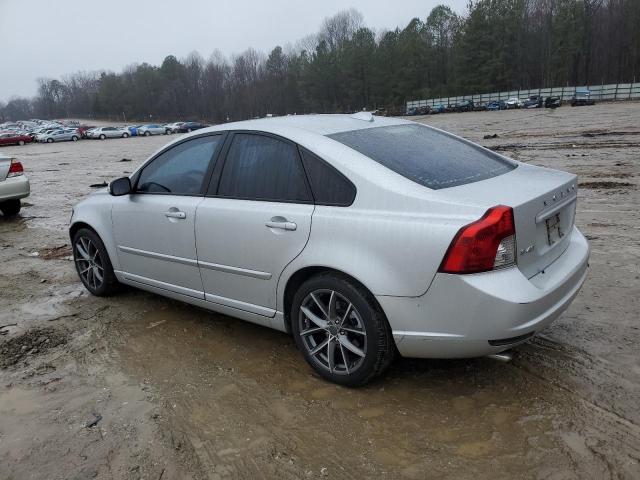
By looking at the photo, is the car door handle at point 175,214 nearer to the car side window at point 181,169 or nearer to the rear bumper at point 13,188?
the car side window at point 181,169

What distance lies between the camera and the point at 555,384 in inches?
126

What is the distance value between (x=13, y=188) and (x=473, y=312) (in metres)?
9.72

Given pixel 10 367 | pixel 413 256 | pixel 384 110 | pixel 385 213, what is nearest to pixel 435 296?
pixel 413 256

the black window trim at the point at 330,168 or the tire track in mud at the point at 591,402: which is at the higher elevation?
the black window trim at the point at 330,168

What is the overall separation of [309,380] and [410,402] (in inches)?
26.8

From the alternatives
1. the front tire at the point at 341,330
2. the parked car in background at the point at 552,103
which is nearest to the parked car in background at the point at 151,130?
the parked car in background at the point at 552,103

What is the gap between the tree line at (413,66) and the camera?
84938mm

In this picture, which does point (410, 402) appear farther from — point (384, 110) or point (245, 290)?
point (384, 110)

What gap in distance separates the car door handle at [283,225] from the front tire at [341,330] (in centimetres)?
34

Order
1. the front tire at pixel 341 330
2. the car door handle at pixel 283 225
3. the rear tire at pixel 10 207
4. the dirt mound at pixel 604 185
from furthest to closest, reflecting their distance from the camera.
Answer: the rear tire at pixel 10 207
the dirt mound at pixel 604 185
the car door handle at pixel 283 225
the front tire at pixel 341 330

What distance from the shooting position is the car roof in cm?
365

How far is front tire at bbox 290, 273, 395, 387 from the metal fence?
6341 centimetres

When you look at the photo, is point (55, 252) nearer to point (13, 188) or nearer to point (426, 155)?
point (13, 188)

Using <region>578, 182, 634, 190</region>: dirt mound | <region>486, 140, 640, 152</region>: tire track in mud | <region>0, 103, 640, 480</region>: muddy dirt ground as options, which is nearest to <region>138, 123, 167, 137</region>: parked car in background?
<region>486, 140, 640, 152</region>: tire track in mud
